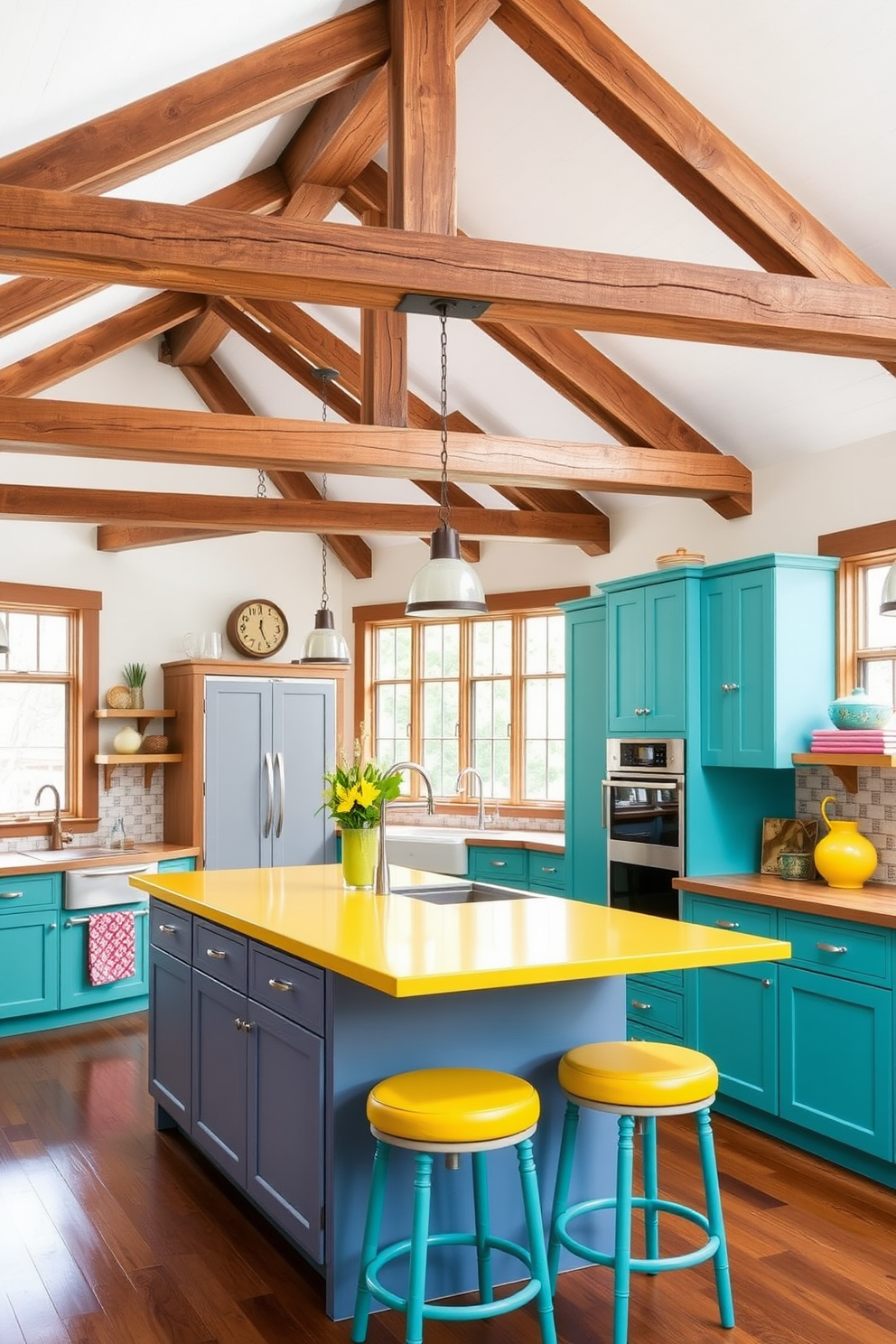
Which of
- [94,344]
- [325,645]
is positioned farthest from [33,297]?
[325,645]

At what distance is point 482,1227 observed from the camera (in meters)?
3.04

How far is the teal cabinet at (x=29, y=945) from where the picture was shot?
236 inches

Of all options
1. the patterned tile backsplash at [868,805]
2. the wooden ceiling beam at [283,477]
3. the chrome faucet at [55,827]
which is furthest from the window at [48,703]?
the patterned tile backsplash at [868,805]

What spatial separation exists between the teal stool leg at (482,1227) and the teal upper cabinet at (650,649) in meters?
2.63

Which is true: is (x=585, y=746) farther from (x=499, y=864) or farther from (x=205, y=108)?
(x=205, y=108)

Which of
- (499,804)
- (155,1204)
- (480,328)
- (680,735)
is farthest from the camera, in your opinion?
(499,804)

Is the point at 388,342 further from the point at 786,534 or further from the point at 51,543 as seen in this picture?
the point at 51,543

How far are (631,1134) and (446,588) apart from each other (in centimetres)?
162

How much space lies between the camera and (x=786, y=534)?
18.1ft

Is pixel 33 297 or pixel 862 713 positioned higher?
pixel 33 297

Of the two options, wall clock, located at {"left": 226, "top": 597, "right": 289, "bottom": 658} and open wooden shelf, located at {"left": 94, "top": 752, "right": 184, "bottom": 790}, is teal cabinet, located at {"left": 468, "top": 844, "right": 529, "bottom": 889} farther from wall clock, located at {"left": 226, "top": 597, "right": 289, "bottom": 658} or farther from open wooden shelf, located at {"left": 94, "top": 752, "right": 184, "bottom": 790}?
wall clock, located at {"left": 226, "top": 597, "right": 289, "bottom": 658}

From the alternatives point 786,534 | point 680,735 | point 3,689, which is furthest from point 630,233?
point 3,689

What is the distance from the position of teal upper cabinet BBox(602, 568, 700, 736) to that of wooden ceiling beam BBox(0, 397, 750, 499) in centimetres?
52

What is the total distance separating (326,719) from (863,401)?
13.0ft
